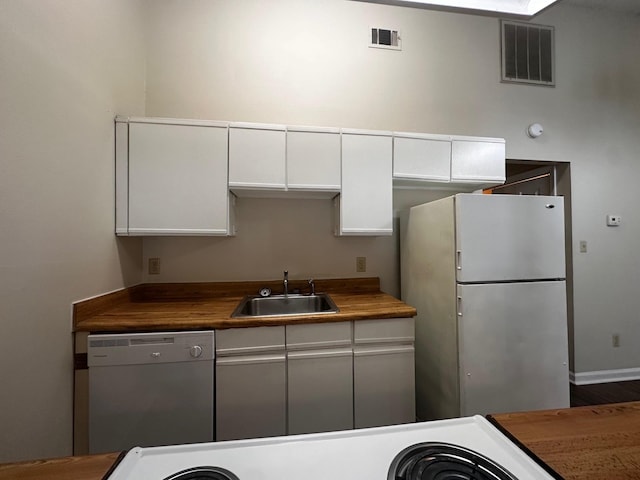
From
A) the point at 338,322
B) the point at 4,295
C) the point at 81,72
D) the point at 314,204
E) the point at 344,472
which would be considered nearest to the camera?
the point at 344,472

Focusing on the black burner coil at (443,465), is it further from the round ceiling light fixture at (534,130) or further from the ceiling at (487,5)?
the round ceiling light fixture at (534,130)

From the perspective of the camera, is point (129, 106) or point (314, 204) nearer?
point (129, 106)

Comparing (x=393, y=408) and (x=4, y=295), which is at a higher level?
(x=4, y=295)

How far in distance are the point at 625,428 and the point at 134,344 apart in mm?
1840

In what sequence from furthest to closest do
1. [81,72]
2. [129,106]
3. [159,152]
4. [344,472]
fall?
[129,106] → [159,152] → [81,72] → [344,472]

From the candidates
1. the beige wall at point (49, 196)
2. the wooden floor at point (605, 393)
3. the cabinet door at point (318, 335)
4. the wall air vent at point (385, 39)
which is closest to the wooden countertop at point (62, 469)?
the beige wall at point (49, 196)

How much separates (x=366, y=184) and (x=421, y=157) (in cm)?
48

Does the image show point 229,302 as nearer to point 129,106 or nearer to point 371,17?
point 129,106

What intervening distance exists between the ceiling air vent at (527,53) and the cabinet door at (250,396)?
313cm

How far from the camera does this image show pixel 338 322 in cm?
164

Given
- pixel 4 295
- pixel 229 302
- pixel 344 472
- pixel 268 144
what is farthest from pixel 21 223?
pixel 344 472

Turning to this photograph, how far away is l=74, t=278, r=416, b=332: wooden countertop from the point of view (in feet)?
4.79

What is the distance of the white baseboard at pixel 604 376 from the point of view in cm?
258

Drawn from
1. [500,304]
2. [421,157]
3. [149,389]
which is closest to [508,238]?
[500,304]
